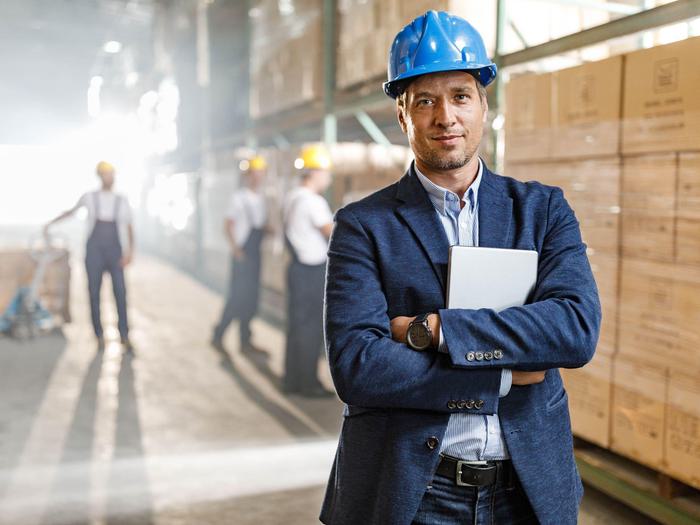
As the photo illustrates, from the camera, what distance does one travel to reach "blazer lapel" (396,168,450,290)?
155 centimetres

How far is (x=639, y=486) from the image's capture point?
133 inches

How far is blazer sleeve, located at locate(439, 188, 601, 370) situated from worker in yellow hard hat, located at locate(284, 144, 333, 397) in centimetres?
383

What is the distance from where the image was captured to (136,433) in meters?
4.91

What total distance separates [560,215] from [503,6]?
3065 millimetres

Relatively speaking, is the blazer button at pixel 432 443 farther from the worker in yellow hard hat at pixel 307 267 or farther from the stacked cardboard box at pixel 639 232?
the worker in yellow hard hat at pixel 307 267

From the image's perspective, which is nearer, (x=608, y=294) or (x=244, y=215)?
(x=608, y=294)

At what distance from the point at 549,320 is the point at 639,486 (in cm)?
229

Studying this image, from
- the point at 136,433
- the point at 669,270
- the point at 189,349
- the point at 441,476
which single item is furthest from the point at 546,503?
the point at 189,349

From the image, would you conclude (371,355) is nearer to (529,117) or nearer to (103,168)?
(529,117)

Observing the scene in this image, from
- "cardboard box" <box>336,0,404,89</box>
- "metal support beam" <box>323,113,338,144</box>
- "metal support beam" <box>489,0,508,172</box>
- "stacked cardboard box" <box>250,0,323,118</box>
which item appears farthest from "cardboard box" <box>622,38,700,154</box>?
"stacked cardboard box" <box>250,0,323,118</box>

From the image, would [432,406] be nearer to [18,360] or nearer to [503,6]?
[503,6]

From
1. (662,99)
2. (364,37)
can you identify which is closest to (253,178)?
(364,37)

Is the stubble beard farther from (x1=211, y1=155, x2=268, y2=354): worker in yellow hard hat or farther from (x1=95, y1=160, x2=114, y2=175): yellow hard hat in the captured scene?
(x1=95, y1=160, x2=114, y2=175): yellow hard hat

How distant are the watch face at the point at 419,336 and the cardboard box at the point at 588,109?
2.28 m
